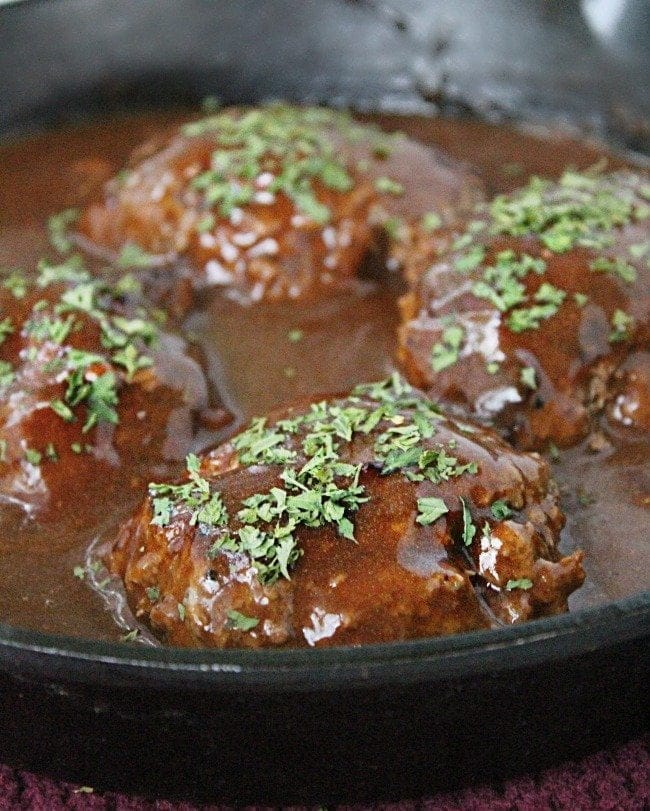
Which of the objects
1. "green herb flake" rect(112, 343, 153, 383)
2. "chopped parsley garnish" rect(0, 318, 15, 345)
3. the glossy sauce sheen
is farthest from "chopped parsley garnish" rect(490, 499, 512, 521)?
"chopped parsley garnish" rect(0, 318, 15, 345)

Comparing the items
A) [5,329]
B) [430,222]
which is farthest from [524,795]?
[430,222]

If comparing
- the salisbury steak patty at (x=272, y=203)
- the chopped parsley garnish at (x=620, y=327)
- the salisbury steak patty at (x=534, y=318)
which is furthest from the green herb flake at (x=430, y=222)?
the chopped parsley garnish at (x=620, y=327)

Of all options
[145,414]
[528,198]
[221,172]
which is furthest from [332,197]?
[145,414]

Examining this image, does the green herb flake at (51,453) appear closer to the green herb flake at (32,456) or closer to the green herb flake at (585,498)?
the green herb flake at (32,456)

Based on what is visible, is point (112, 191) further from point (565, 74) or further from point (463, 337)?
point (565, 74)

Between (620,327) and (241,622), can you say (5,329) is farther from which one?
(620,327)
